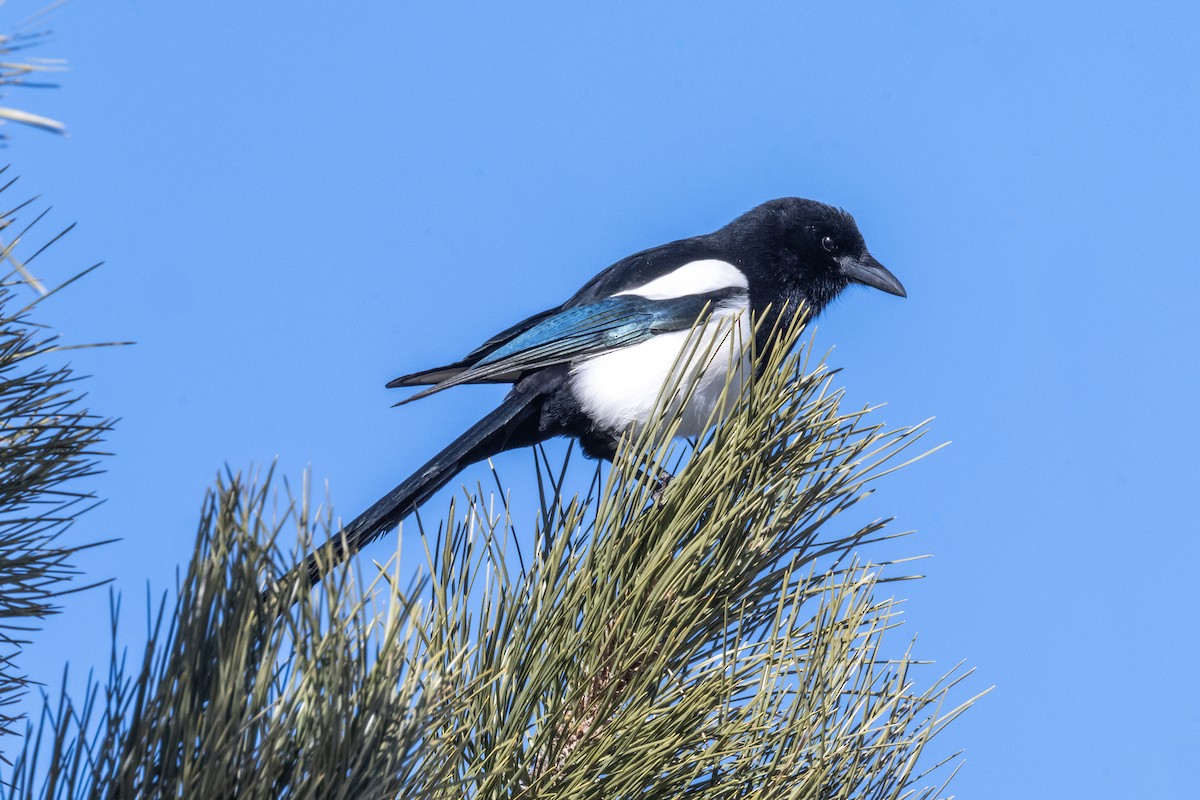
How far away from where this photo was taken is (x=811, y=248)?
349cm

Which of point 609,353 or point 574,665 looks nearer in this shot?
point 574,665

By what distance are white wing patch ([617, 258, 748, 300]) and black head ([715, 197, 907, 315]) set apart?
0.18 m

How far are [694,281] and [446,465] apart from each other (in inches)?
38.2

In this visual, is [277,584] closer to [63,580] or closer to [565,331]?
[63,580]

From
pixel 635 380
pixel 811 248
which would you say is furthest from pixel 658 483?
pixel 811 248

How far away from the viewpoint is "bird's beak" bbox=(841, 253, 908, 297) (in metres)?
3.51

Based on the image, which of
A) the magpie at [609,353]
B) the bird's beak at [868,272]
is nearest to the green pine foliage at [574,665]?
the magpie at [609,353]

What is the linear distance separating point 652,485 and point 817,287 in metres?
2.17

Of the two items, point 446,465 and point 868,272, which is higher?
point 868,272

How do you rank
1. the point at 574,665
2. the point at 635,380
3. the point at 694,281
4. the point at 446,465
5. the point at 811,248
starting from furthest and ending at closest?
the point at 811,248, the point at 694,281, the point at 635,380, the point at 446,465, the point at 574,665

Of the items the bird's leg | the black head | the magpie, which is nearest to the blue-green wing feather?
the magpie

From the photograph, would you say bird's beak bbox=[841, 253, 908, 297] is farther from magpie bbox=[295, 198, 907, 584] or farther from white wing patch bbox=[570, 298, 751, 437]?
white wing patch bbox=[570, 298, 751, 437]

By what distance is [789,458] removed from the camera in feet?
5.31

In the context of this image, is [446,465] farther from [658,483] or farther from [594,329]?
[658,483]
